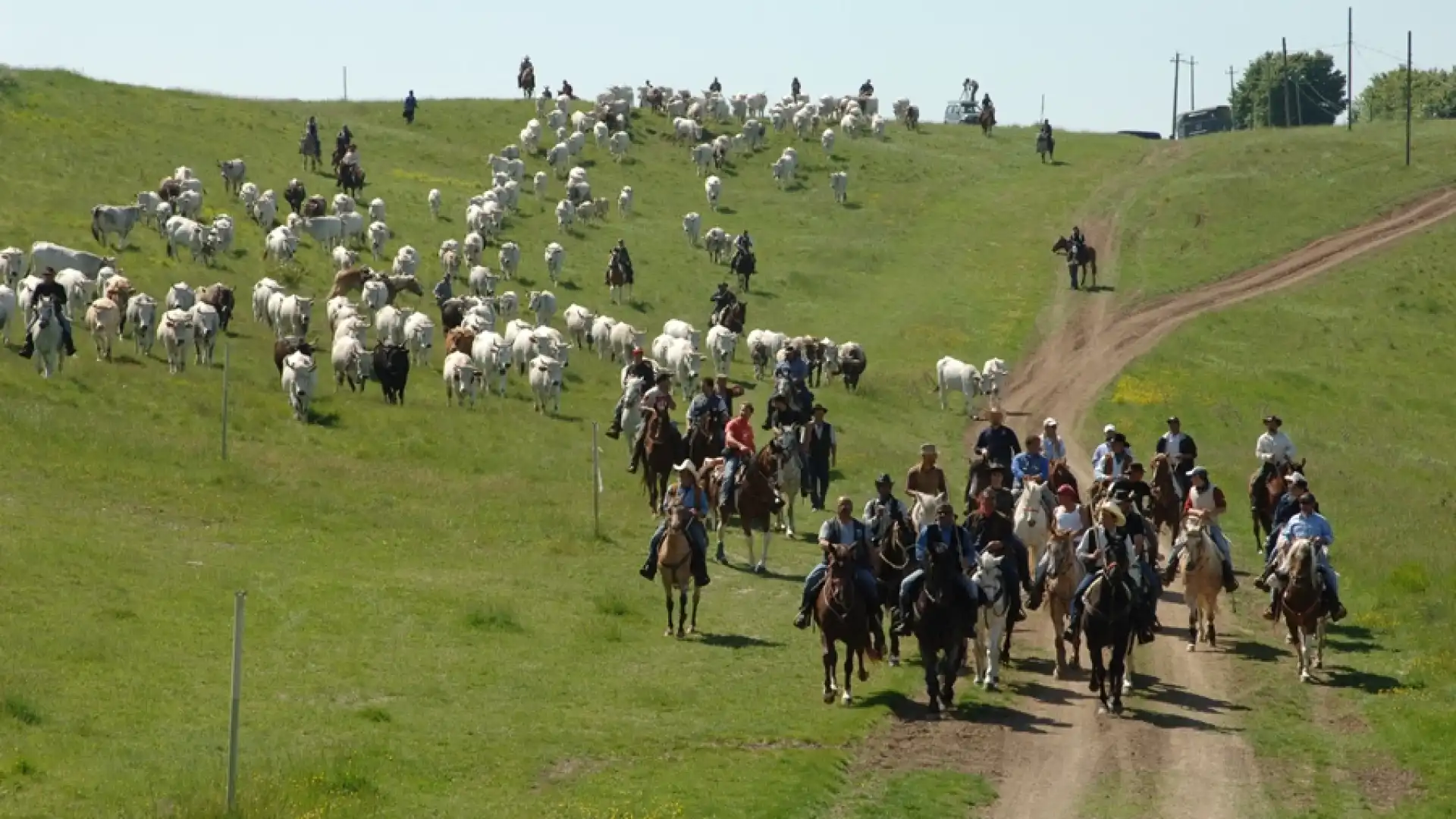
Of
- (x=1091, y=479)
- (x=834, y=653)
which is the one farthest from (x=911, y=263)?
(x=834, y=653)

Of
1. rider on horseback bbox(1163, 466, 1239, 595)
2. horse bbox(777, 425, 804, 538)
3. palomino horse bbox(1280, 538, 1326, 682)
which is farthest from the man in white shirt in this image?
palomino horse bbox(1280, 538, 1326, 682)

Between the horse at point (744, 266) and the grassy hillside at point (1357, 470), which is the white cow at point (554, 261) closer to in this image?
the horse at point (744, 266)

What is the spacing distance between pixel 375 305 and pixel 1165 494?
28304 mm

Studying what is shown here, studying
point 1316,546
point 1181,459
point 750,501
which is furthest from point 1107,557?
point 1181,459

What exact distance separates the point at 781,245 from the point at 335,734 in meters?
55.4

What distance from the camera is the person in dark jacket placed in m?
40.3

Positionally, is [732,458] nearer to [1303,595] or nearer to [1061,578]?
[1061,578]

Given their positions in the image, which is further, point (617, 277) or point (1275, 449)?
point (617, 277)

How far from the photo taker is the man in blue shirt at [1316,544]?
25391 millimetres

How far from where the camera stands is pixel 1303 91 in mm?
144375

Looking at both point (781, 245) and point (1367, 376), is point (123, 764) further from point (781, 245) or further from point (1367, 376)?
point (781, 245)

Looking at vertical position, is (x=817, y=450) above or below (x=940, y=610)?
above

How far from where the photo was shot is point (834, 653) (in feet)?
77.6

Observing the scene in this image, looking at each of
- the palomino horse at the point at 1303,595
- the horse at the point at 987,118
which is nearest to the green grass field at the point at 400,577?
the palomino horse at the point at 1303,595
